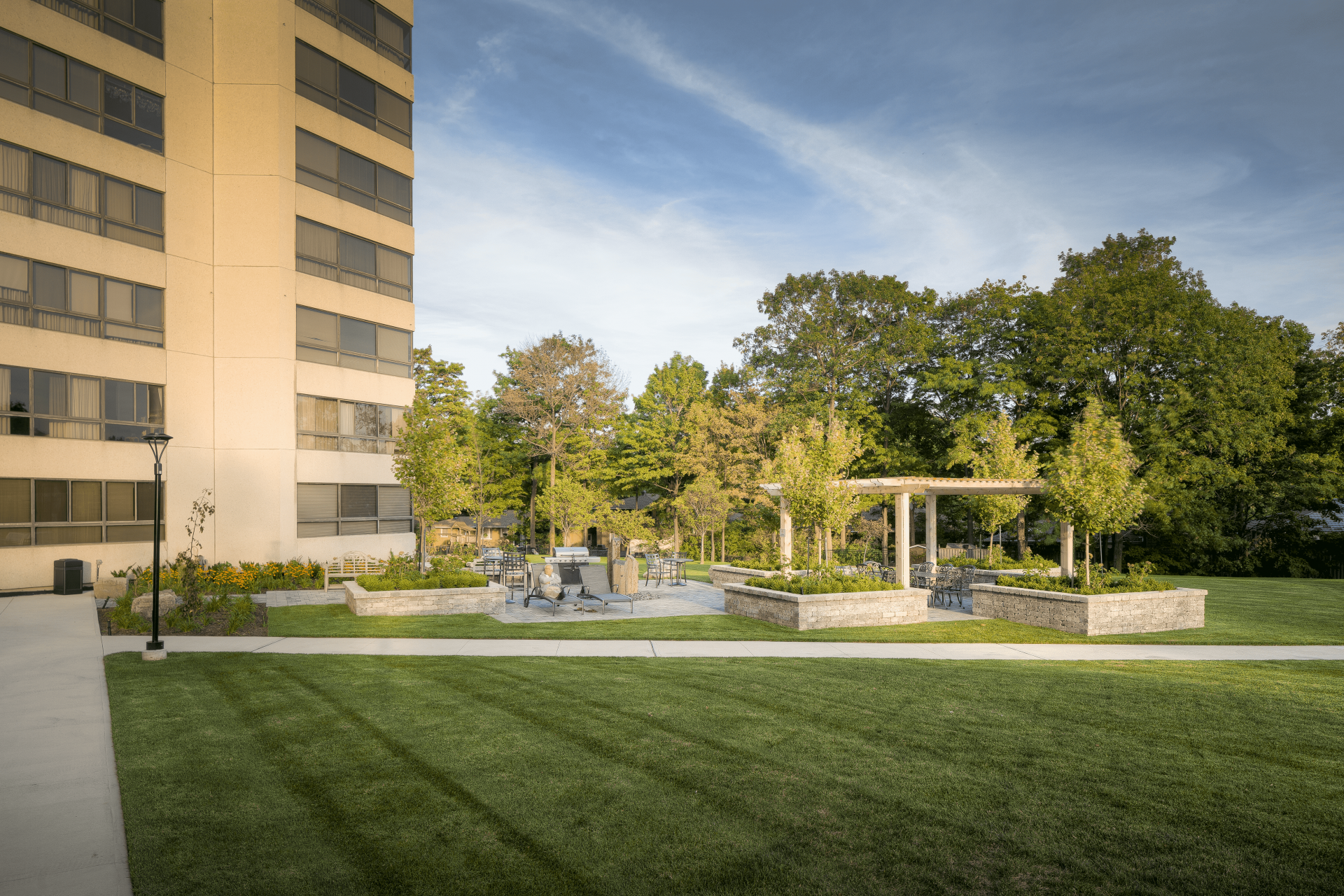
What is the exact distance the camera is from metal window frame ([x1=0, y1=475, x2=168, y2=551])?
1739 centimetres

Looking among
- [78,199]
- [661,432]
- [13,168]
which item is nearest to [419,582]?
[78,199]

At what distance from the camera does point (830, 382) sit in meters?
36.0

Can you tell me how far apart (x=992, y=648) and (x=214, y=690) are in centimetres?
1108

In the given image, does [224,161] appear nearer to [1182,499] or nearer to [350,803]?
[350,803]

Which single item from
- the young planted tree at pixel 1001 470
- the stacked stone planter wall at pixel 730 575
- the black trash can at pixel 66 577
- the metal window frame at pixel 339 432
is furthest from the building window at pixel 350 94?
the young planted tree at pixel 1001 470

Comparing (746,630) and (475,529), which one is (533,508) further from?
(746,630)

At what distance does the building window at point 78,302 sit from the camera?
1738 centimetres

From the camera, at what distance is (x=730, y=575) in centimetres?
1980

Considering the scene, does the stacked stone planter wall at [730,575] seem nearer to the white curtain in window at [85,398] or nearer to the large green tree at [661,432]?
the white curtain in window at [85,398]

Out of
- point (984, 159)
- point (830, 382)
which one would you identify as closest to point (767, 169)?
point (984, 159)

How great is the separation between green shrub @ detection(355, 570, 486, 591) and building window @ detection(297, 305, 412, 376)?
31.5 feet

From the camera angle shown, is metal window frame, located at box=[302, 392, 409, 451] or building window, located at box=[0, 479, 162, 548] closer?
building window, located at box=[0, 479, 162, 548]

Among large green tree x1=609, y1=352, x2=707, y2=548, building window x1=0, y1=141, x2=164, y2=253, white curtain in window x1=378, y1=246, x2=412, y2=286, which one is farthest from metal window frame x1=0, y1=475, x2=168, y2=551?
large green tree x1=609, y1=352, x2=707, y2=548

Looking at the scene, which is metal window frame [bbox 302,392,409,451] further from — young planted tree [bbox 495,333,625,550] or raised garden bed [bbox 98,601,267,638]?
young planted tree [bbox 495,333,625,550]
